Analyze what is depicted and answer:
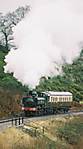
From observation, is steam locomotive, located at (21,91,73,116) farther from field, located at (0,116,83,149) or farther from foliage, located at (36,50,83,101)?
foliage, located at (36,50,83,101)

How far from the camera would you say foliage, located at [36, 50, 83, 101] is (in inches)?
2395

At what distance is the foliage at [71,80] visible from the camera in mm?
60828

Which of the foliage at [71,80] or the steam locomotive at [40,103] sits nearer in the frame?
the steam locomotive at [40,103]

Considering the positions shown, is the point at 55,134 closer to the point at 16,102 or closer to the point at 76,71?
the point at 16,102

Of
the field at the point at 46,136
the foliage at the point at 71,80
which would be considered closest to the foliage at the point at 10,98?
the field at the point at 46,136

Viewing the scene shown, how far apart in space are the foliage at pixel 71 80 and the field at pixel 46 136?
21585 millimetres

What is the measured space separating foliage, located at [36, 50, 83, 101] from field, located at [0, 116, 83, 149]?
21585 millimetres

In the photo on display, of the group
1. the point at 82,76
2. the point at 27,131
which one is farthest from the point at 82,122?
the point at 82,76

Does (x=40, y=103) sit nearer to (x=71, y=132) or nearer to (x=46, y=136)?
(x=71, y=132)

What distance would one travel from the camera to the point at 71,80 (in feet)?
230

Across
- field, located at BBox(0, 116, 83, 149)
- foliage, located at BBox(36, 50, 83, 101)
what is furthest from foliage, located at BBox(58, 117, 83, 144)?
foliage, located at BBox(36, 50, 83, 101)

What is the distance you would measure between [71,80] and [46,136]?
4424 cm

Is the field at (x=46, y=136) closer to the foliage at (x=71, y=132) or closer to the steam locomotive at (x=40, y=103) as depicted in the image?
the foliage at (x=71, y=132)

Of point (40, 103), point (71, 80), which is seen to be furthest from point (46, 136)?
point (71, 80)
